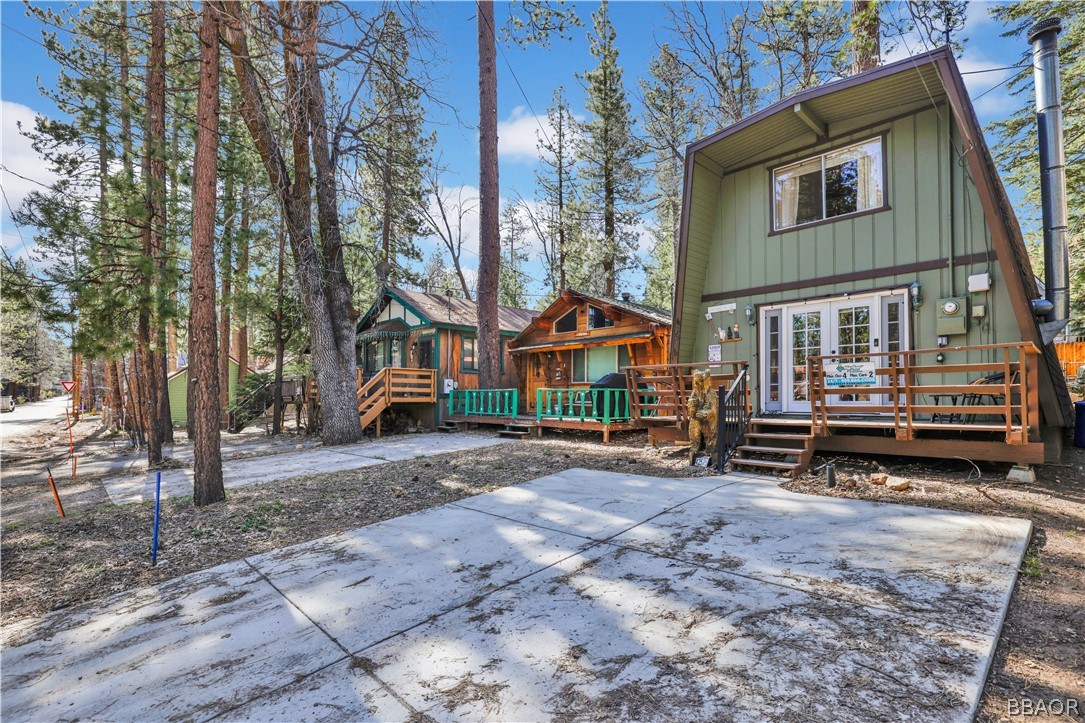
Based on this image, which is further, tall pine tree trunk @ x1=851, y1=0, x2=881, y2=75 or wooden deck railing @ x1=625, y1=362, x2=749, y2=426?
tall pine tree trunk @ x1=851, y1=0, x2=881, y2=75

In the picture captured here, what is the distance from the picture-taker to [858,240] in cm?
745

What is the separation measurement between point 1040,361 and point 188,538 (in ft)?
29.9

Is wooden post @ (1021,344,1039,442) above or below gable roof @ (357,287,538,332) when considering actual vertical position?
below

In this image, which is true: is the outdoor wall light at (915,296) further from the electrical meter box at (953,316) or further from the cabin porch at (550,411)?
the cabin porch at (550,411)

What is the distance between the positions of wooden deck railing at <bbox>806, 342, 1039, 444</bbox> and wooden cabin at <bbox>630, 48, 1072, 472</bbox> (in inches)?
1.1

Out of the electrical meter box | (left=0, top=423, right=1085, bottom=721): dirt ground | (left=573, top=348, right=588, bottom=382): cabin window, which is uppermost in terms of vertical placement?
the electrical meter box

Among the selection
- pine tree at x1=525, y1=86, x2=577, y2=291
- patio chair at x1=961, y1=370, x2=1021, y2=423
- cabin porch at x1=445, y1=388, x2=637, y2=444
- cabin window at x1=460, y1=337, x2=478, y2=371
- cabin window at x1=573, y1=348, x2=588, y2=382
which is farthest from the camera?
pine tree at x1=525, y1=86, x2=577, y2=291

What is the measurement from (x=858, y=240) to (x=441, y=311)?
11984mm

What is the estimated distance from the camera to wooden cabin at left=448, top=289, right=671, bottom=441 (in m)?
10.6

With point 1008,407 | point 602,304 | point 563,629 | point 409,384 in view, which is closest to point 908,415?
point 1008,407

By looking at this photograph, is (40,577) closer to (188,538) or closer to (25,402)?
(188,538)

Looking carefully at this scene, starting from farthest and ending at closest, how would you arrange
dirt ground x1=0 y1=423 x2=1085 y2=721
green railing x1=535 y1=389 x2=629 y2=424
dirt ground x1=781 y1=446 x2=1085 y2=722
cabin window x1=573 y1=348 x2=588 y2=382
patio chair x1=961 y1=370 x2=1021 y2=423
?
cabin window x1=573 y1=348 x2=588 y2=382 → green railing x1=535 y1=389 x2=629 y2=424 → patio chair x1=961 y1=370 x2=1021 y2=423 → dirt ground x1=0 y1=423 x2=1085 y2=721 → dirt ground x1=781 y1=446 x2=1085 y2=722

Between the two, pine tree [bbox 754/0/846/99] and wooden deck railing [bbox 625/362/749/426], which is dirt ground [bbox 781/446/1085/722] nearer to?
wooden deck railing [bbox 625/362/749/426]

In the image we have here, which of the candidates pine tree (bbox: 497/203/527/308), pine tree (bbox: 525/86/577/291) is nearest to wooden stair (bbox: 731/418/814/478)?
pine tree (bbox: 525/86/577/291)
